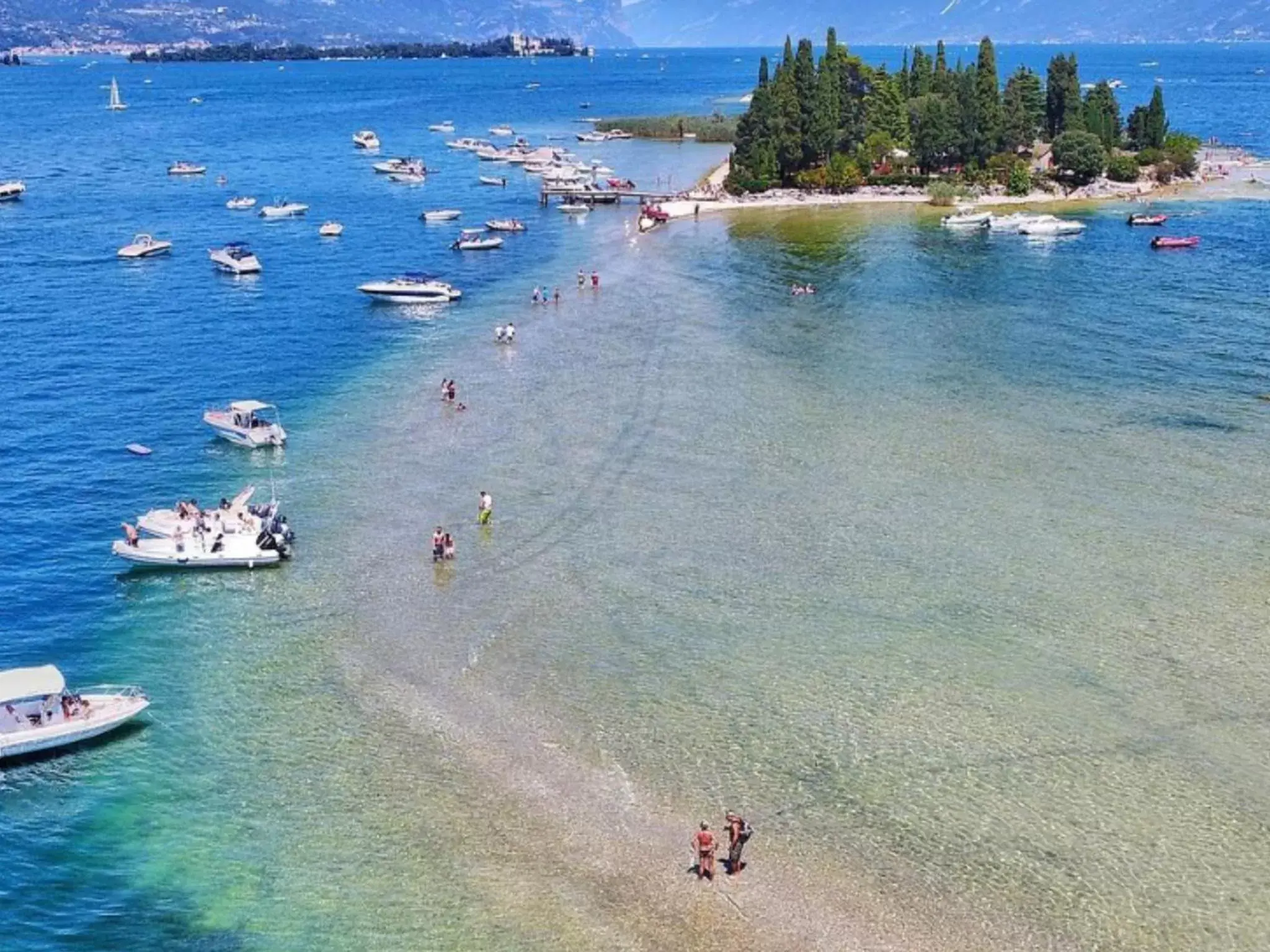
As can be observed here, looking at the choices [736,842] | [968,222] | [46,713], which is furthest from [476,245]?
[736,842]

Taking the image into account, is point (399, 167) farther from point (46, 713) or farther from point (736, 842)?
Answer: point (736, 842)

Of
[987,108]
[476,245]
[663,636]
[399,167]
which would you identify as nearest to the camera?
[663,636]

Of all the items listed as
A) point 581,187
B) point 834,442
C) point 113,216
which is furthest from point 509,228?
point 834,442

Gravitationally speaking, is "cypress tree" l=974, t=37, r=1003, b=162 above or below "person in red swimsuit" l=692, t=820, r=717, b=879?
above

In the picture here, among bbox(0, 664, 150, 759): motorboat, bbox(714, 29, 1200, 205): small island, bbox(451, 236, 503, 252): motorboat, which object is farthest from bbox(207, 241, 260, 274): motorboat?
bbox(0, 664, 150, 759): motorboat

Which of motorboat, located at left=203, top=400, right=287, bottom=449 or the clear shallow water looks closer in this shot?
the clear shallow water

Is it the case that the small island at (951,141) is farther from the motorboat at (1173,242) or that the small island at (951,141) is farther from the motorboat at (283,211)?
the motorboat at (283,211)

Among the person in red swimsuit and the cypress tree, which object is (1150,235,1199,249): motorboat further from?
the person in red swimsuit
